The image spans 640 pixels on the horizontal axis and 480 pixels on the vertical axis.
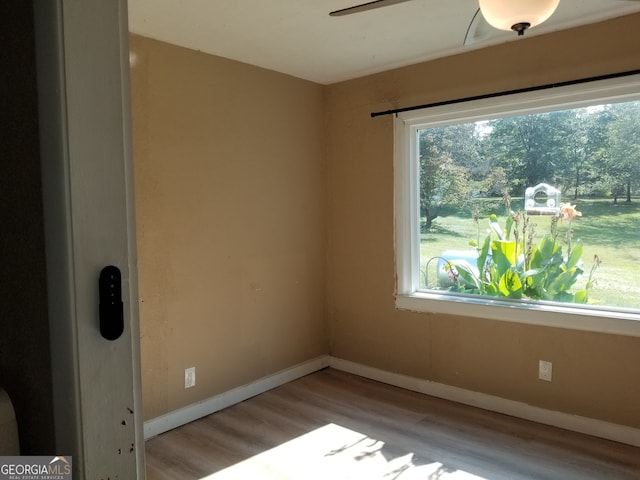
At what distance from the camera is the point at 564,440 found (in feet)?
9.18

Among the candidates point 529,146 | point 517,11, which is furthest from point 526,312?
point 517,11

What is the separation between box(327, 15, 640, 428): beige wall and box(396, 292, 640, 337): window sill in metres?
0.06

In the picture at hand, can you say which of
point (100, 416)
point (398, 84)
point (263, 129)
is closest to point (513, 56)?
point (398, 84)

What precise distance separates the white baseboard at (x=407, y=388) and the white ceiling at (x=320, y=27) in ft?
7.58

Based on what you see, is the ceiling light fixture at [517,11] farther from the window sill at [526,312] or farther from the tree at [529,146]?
the window sill at [526,312]

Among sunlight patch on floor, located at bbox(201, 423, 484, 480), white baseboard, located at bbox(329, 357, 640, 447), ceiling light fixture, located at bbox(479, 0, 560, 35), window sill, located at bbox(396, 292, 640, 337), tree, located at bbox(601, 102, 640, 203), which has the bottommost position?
sunlight patch on floor, located at bbox(201, 423, 484, 480)

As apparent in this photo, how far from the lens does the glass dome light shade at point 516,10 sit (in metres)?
1.55

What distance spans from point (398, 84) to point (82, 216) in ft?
10.1

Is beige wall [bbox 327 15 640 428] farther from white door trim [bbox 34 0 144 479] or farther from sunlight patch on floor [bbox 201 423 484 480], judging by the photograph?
white door trim [bbox 34 0 144 479]

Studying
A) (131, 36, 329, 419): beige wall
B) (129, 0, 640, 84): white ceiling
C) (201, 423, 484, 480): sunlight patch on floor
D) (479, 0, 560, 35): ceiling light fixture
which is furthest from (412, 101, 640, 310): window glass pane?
(479, 0, 560, 35): ceiling light fixture

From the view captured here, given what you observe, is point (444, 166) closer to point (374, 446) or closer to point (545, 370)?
point (545, 370)

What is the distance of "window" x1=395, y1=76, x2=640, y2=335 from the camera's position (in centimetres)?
281

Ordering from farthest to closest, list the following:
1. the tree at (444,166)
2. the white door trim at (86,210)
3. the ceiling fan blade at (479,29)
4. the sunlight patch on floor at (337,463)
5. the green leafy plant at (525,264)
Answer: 1. the tree at (444,166)
2. the green leafy plant at (525,264)
3. the sunlight patch on floor at (337,463)
4. the ceiling fan blade at (479,29)
5. the white door trim at (86,210)

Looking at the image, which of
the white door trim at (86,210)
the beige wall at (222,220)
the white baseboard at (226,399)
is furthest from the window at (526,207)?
the white door trim at (86,210)
